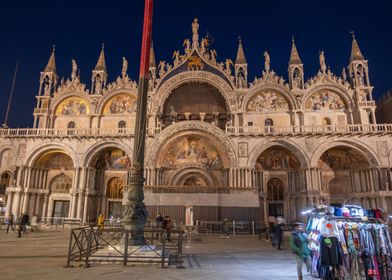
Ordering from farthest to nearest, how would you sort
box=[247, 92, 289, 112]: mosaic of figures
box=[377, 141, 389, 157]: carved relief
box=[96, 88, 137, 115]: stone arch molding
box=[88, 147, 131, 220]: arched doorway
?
1. box=[96, 88, 137, 115]: stone arch molding
2. box=[88, 147, 131, 220]: arched doorway
3. box=[247, 92, 289, 112]: mosaic of figures
4. box=[377, 141, 389, 157]: carved relief

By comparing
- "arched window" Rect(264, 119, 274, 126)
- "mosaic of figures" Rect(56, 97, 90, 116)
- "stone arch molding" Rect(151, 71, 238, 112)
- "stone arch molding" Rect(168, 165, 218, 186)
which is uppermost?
"stone arch molding" Rect(151, 71, 238, 112)

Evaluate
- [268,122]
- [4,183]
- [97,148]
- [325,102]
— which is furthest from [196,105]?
[4,183]

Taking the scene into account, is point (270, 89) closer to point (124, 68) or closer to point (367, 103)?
point (367, 103)

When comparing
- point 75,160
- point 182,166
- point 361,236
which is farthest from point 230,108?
point 361,236

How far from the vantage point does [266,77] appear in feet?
95.9

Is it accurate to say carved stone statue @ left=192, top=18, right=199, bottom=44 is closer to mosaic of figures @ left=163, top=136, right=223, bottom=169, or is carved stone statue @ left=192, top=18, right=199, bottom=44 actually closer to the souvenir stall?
mosaic of figures @ left=163, top=136, right=223, bottom=169

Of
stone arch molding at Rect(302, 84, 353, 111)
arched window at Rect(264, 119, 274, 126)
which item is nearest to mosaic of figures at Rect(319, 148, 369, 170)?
stone arch molding at Rect(302, 84, 353, 111)

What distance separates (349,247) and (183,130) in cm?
1999

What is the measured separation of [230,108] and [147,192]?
38.8ft

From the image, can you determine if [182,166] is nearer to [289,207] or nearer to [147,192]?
[147,192]

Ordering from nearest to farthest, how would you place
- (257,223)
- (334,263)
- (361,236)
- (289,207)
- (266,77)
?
1. (334,263)
2. (361,236)
3. (257,223)
4. (289,207)
5. (266,77)

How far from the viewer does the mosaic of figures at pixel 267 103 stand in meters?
29.0

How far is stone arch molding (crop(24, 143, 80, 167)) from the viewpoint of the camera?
1094 inches

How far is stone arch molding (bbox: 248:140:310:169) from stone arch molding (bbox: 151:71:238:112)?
5.91 metres
